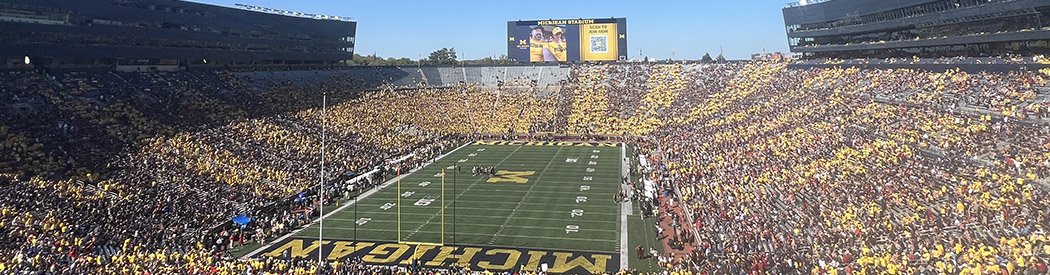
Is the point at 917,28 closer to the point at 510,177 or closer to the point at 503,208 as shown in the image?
the point at 510,177

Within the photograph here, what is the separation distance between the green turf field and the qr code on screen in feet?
93.4

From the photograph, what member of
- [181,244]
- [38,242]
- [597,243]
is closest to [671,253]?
[597,243]

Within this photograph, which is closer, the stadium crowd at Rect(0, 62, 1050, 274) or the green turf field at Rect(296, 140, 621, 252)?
the stadium crowd at Rect(0, 62, 1050, 274)

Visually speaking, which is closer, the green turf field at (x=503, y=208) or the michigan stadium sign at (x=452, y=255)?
the michigan stadium sign at (x=452, y=255)

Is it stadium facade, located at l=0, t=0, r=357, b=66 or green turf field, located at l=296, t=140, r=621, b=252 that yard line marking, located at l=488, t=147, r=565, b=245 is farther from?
stadium facade, located at l=0, t=0, r=357, b=66

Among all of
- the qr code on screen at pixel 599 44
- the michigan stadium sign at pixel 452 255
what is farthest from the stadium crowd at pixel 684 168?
the qr code on screen at pixel 599 44

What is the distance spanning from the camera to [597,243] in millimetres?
22328

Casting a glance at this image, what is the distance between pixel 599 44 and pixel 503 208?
4300cm

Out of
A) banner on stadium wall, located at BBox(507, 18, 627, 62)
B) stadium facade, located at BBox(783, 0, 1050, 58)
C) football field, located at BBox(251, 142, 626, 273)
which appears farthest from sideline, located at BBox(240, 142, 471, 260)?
stadium facade, located at BBox(783, 0, 1050, 58)

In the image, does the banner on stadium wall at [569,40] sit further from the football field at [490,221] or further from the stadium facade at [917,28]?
the football field at [490,221]

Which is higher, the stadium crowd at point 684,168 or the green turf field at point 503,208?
the stadium crowd at point 684,168

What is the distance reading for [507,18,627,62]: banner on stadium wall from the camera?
67688 mm

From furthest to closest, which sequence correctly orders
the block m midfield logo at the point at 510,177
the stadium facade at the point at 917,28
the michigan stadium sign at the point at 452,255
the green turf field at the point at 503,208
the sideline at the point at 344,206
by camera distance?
1. the block m midfield logo at the point at 510,177
2. the stadium facade at the point at 917,28
3. the green turf field at the point at 503,208
4. the sideline at the point at 344,206
5. the michigan stadium sign at the point at 452,255

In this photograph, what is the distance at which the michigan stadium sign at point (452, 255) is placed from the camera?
19969 mm
